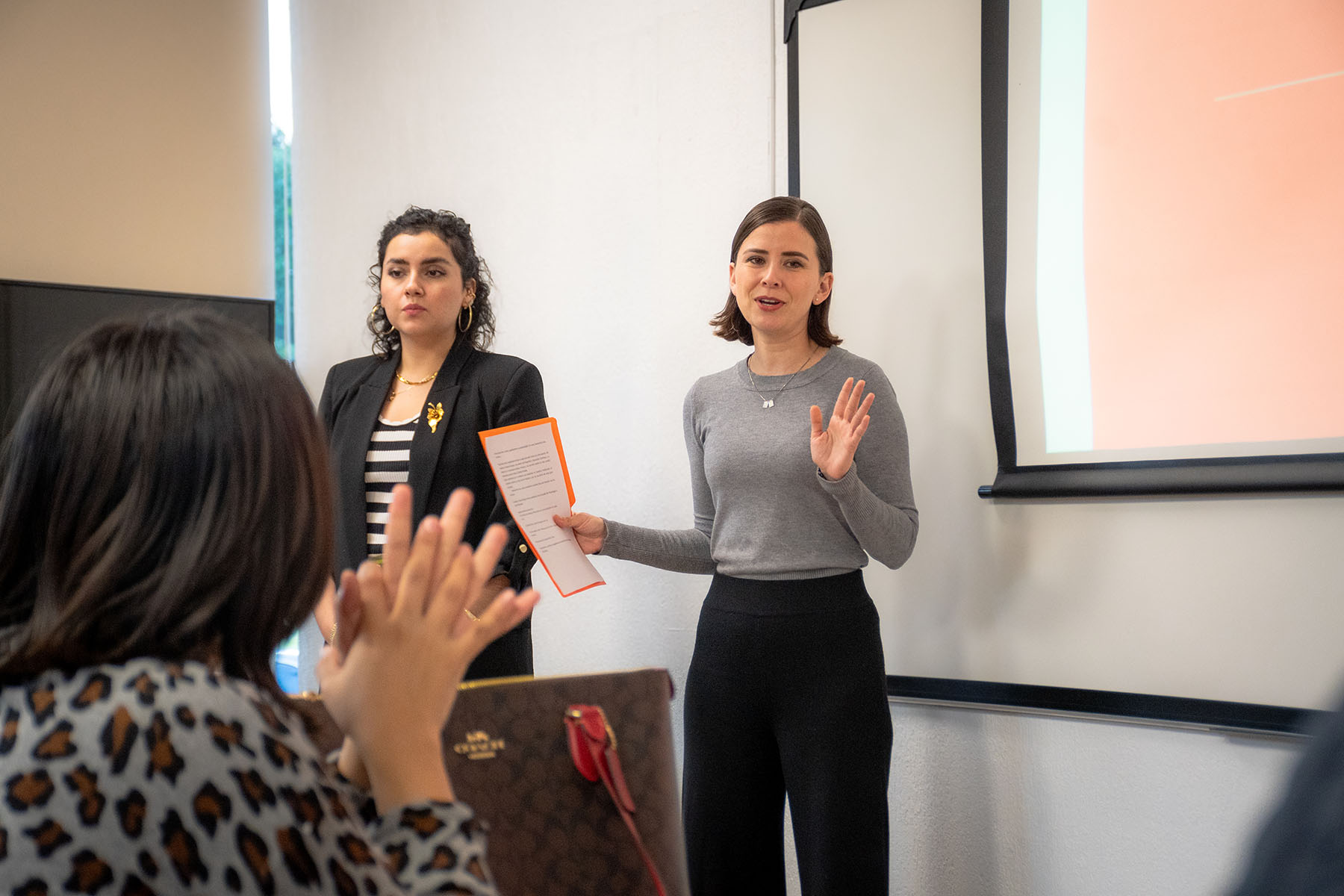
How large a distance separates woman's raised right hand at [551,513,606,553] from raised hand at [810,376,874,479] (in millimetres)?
474

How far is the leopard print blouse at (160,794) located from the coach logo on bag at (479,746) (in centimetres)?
35

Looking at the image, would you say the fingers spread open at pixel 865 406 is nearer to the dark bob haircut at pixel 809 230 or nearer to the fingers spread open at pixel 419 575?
the dark bob haircut at pixel 809 230

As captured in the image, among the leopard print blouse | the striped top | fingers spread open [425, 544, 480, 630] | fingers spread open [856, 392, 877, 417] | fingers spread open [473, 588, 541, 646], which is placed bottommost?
the leopard print blouse

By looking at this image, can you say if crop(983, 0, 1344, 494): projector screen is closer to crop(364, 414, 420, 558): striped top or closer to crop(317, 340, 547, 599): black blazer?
crop(317, 340, 547, 599): black blazer

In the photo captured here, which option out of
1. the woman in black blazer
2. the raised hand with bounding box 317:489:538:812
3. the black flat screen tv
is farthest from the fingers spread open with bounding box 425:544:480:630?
the black flat screen tv

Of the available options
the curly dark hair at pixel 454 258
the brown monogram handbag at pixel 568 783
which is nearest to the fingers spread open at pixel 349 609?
the brown monogram handbag at pixel 568 783

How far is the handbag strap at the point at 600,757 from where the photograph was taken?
1.04m

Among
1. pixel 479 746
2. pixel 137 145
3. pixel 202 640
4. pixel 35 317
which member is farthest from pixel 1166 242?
pixel 137 145

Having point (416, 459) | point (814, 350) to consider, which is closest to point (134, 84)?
point (416, 459)

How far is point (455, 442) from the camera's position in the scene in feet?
6.51

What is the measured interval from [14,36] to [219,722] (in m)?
3.47

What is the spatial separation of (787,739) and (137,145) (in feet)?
10.2

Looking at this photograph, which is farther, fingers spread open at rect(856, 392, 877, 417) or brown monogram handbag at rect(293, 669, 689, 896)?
fingers spread open at rect(856, 392, 877, 417)

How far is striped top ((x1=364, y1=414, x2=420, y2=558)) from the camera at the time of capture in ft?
6.47
